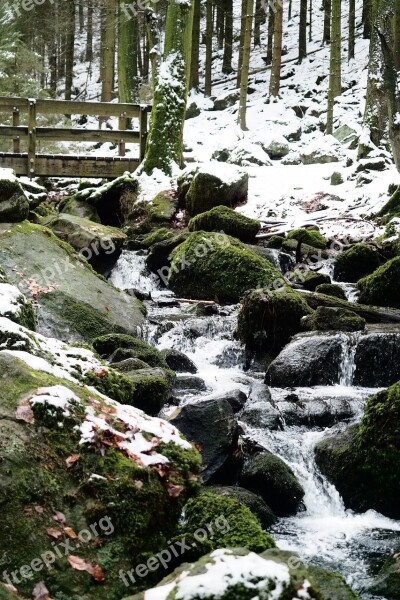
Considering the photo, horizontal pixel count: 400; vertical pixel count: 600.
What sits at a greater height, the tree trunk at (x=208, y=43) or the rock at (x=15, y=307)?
the tree trunk at (x=208, y=43)

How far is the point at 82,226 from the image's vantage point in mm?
11289

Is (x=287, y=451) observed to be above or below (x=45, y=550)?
below

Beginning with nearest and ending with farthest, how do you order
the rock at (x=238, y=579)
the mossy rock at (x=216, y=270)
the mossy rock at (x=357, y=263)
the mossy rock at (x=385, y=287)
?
the rock at (x=238, y=579)
the mossy rock at (x=385, y=287)
the mossy rock at (x=216, y=270)
the mossy rock at (x=357, y=263)

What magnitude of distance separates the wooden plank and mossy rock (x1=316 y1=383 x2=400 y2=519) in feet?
39.9

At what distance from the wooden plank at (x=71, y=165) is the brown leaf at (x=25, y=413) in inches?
519

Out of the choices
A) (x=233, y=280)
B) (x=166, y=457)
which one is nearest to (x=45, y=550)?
(x=166, y=457)

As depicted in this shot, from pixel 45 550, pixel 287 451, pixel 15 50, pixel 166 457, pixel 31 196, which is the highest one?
pixel 15 50

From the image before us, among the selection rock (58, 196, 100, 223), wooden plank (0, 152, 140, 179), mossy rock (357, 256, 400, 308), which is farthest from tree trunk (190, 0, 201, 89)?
mossy rock (357, 256, 400, 308)

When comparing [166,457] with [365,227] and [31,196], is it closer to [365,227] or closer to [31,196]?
[31,196]

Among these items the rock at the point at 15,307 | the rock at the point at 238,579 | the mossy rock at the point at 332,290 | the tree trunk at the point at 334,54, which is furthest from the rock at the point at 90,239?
the tree trunk at the point at 334,54

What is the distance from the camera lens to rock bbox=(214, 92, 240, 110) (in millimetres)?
29047

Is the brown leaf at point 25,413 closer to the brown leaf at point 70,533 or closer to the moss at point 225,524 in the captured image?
the brown leaf at point 70,533

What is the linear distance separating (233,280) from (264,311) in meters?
2.00

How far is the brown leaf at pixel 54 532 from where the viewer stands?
10.1 feet
